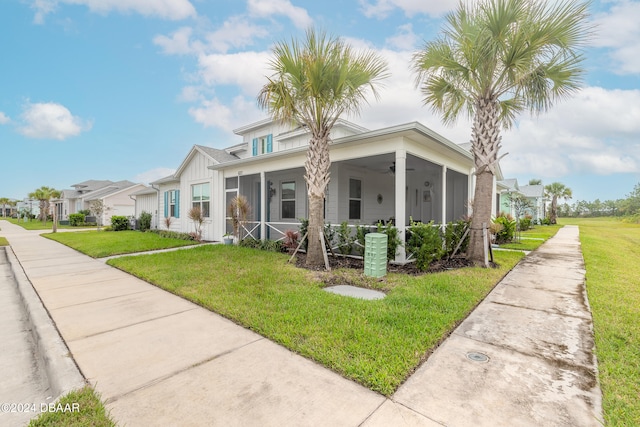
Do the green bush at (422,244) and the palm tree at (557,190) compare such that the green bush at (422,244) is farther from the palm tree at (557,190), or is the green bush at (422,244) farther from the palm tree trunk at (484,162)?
the palm tree at (557,190)

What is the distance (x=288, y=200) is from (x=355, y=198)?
2953 mm

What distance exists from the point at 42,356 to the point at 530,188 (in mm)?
Result: 43332

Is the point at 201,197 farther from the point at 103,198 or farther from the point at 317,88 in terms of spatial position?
the point at 103,198

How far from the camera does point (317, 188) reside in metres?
7.42

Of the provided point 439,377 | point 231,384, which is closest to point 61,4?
point 231,384

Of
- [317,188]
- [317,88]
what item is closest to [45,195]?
[317,188]

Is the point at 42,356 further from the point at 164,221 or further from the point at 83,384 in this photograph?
the point at 164,221

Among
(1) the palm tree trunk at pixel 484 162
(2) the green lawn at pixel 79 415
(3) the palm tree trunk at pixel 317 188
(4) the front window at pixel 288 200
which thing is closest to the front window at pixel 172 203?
(4) the front window at pixel 288 200

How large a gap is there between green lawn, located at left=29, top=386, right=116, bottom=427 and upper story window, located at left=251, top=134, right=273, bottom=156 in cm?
1348

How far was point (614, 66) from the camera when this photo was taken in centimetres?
1206

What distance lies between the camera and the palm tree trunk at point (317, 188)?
739 centimetres

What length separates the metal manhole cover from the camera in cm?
284

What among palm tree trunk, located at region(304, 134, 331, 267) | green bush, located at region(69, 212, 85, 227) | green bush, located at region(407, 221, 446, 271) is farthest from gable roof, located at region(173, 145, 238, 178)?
green bush, located at region(69, 212, 85, 227)

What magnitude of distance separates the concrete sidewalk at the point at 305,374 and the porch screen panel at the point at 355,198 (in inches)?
268
